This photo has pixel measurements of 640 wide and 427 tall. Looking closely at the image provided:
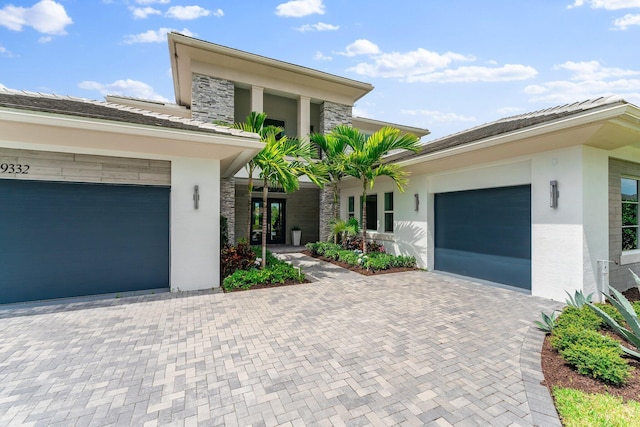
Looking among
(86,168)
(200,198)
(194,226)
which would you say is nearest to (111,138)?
(86,168)

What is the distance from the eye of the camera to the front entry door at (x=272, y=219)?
17.3 meters

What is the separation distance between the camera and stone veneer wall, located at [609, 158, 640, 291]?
694cm

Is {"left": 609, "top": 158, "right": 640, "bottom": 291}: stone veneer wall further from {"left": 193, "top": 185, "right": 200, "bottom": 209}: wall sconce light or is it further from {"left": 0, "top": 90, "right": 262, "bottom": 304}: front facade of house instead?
{"left": 193, "top": 185, "right": 200, "bottom": 209}: wall sconce light

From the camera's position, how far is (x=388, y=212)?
1209 centimetres

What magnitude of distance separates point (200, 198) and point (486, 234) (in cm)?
847

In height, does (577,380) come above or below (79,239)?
below

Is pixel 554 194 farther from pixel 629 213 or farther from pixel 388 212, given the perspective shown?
pixel 388 212

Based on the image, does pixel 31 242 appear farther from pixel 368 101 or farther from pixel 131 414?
pixel 368 101

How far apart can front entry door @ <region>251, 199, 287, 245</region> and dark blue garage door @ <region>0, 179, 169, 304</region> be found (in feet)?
33.1

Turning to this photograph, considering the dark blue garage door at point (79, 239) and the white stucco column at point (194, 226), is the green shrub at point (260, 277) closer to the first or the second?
the white stucco column at point (194, 226)

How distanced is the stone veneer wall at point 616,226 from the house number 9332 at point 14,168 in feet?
46.2

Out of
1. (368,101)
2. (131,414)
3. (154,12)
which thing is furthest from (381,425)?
(368,101)

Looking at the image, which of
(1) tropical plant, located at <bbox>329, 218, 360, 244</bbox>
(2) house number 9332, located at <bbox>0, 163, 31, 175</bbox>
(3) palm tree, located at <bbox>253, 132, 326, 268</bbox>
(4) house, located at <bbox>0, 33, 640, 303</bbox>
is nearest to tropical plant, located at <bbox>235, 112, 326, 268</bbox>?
(3) palm tree, located at <bbox>253, 132, 326, 268</bbox>

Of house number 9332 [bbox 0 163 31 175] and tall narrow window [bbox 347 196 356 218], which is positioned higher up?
house number 9332 [bbox 0 163 31 175]
